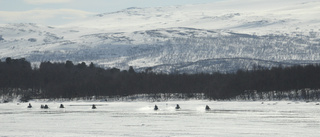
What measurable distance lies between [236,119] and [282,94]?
104976mm

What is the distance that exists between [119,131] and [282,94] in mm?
124358

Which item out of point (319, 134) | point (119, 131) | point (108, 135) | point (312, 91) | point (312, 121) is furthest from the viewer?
point (312, 91)

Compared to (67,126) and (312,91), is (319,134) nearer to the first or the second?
(67,126)

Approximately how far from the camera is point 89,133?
241 ft

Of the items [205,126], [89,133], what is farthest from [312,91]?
[89,133]

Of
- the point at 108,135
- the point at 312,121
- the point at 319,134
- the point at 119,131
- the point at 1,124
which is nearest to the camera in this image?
the point at 319,134

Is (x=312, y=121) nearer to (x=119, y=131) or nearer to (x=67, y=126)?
(x=119, y=131)

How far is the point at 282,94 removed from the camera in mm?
192500

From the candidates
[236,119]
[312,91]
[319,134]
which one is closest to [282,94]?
[312,91]

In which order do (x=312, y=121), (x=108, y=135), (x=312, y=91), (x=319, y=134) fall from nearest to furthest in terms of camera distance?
1. (x=319, y=134)
2. (x=108, y=135)
3. (x=312, y=121)
4. (x=312, y=91)

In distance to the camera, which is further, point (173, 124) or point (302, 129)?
point (173, 124)

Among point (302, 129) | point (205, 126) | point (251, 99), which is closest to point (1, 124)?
point (205, 126)

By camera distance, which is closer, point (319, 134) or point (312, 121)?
point (319, 134)

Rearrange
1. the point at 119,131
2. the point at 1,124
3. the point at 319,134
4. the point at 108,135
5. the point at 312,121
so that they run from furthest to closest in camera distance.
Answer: the point at 1,124 → the point at 312,121 → the point at 119,131 → the point at 108,135 → the point at 319,134
